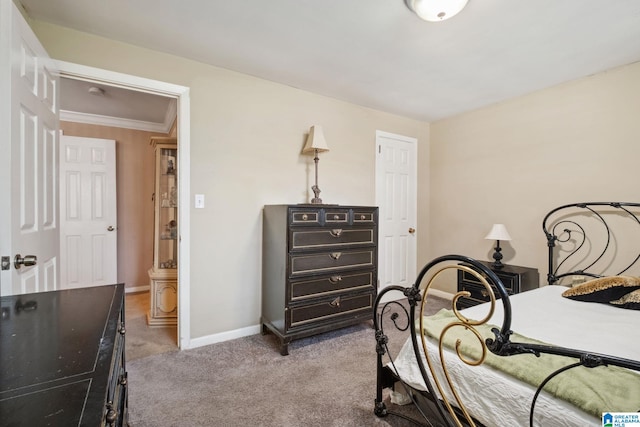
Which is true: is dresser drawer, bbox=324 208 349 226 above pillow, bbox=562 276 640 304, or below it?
above

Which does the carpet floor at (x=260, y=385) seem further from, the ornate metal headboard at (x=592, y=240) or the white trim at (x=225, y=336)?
the ornate metal headboard at (x=592, y=240)

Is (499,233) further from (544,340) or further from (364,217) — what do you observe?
(544,340)

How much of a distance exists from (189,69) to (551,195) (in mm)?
3466

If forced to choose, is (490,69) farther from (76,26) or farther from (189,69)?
(76,26)

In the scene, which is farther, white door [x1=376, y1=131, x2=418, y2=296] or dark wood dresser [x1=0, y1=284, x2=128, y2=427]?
white door [x1=376, y1=131, x2=418, y2=296]

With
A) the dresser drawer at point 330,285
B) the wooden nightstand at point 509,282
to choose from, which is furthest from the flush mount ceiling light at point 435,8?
the wooden nightstand at point 509,282

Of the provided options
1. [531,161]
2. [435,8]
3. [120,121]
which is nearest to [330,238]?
[435,8]

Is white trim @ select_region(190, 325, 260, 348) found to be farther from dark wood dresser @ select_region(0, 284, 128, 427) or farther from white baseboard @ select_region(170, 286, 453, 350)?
dark wood dresser @ select_region(0, 284, 128, 427)

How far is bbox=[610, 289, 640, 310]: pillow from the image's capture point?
5.74 feet

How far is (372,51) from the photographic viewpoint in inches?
86.6

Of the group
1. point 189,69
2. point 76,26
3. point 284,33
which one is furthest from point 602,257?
point 76,26

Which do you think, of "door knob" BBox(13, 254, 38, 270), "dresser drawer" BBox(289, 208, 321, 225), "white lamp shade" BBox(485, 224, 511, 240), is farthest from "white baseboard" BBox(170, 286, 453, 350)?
"white lamp shade" BBox(485, 224, 511, 240)

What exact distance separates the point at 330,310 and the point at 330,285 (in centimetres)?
21

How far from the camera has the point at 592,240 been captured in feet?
8.45
